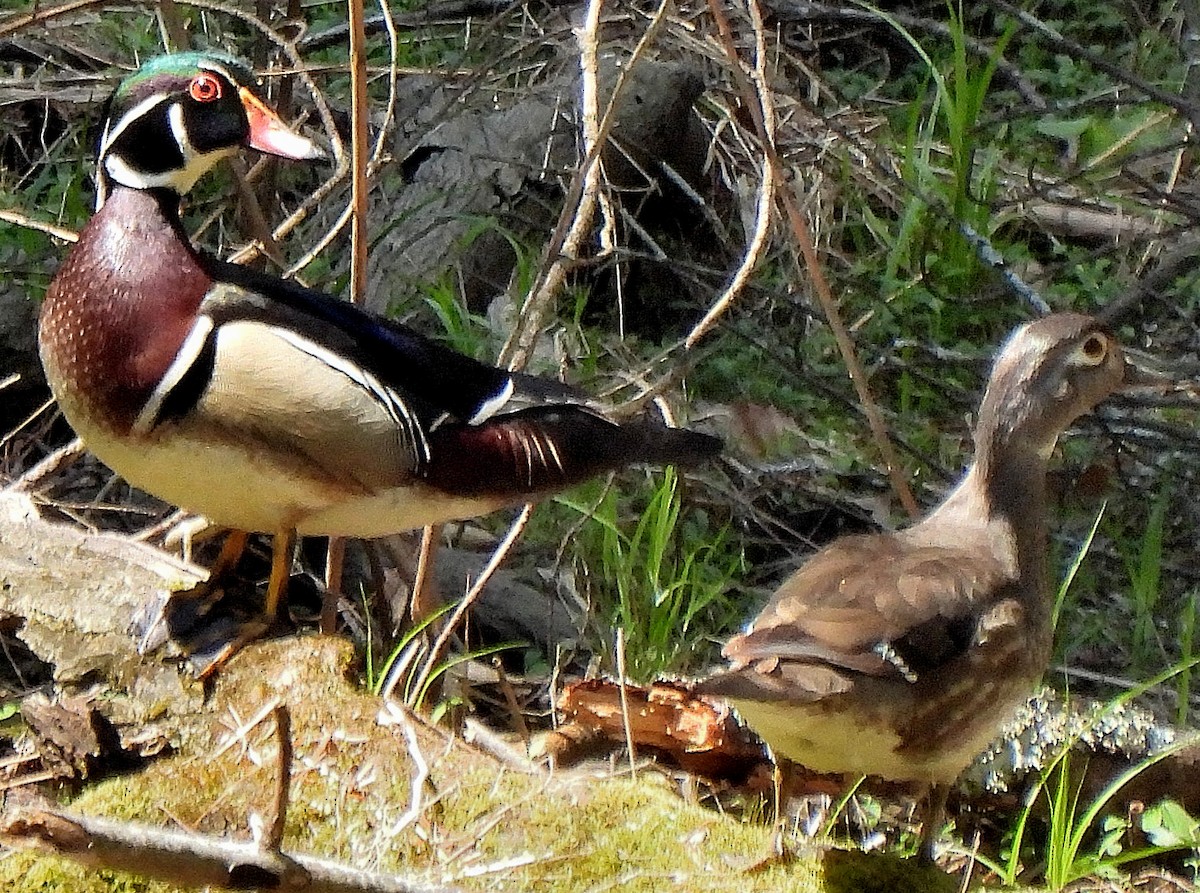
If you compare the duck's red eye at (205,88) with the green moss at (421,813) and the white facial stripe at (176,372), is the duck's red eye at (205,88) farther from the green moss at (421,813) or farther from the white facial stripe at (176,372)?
the green moss at (421,813)

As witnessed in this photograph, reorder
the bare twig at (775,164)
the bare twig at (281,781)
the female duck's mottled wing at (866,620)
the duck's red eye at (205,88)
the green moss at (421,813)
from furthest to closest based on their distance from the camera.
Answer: the bare twig at (775,164)
the duck's red eye at (205,88)
the female duck's mottled wing at (866,620)
the green moss at (421,813)
the bare twig at (281,781)

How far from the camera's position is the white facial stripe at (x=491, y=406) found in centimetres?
226

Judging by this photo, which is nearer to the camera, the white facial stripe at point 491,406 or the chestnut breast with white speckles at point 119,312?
the chestnut breast with white speckles at point 119,312

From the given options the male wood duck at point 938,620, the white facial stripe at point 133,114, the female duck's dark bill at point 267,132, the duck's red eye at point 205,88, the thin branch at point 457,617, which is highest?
the duck's red eye at point 205,88

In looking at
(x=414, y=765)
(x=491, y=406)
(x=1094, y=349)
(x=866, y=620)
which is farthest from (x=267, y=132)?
(x=1094, y=349)

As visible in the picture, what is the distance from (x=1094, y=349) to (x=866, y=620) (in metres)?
0.75

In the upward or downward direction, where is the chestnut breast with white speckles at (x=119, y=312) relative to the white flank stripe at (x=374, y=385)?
upward

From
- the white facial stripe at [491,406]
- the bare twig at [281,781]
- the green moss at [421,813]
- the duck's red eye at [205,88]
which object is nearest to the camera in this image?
the bare twig at [281,781]

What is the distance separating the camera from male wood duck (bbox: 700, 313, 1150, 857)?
6.30 ft

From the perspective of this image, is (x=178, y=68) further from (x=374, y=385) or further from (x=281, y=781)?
(x=281, y=781)

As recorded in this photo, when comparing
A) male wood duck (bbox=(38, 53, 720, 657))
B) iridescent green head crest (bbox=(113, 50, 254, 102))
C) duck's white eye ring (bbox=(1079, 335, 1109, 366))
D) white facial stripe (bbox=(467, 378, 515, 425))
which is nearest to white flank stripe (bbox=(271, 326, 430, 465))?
male wood duck (bbox=(38, 53, 720, 657))

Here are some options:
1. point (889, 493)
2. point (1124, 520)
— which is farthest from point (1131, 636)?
point (889, 493)

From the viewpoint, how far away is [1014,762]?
2.45m

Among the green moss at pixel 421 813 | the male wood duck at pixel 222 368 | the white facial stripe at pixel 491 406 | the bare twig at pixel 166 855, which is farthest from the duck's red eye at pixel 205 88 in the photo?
the bare twig at pixel 166 855
